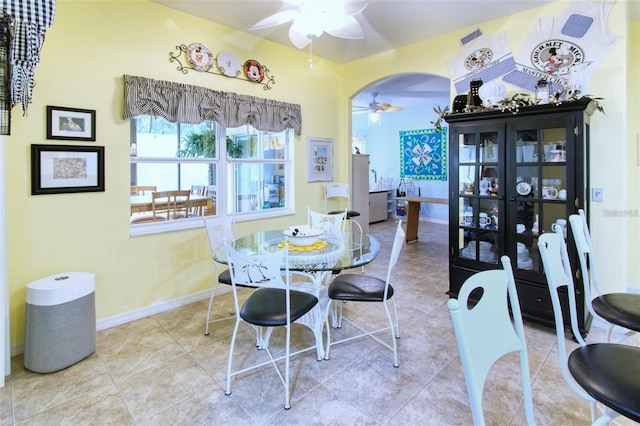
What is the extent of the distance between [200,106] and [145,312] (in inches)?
77.1

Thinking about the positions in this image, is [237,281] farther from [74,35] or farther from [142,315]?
[74,35]

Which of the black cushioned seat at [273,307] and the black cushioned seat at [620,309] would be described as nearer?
the black cushioned seat at [620,309]

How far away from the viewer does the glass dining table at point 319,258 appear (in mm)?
2223

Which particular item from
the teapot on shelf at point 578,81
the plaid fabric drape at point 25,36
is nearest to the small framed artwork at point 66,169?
the plaid fabric drape at point 25,36

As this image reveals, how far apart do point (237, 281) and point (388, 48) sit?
3512 millimetres

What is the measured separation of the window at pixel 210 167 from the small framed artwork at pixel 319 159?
31 centimetres

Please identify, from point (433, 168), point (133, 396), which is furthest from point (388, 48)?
point (433, 168)

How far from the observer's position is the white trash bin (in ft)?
7.32

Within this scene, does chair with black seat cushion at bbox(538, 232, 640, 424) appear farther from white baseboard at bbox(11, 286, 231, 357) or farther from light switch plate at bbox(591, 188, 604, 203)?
white baseboard at bbox(11, 286, 231, 357)

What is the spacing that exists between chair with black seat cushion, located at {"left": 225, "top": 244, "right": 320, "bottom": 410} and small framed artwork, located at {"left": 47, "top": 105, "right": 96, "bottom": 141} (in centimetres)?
170

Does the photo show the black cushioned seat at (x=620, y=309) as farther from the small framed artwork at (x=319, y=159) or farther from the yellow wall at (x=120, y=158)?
the small framed artwork at (x=319, y=159)

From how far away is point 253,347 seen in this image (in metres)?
2.56

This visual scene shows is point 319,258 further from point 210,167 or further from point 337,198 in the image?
point 337,198

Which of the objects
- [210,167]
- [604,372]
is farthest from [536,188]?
[210,167]
